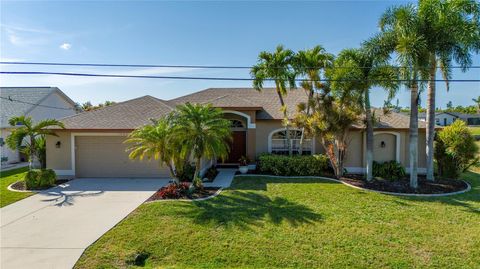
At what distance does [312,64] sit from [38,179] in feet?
48.3

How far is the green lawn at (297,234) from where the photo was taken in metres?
6.43

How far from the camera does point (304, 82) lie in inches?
573

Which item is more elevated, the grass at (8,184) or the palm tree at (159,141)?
the palm tree at (159,141)

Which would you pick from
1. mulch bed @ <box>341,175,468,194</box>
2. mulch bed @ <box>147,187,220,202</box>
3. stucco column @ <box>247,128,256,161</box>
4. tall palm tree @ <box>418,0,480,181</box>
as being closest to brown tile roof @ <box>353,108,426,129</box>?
mulch bed @ <box>341,175,468,194</box>

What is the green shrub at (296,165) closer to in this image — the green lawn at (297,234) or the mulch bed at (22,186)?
the green lawn at (297,234)

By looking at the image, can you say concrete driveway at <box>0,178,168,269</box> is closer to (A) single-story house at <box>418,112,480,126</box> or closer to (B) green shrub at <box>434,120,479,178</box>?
(B) green shrub at <box>434,120,479,178</box>

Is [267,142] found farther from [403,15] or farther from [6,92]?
[6,92]

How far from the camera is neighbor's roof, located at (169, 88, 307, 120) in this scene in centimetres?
1680

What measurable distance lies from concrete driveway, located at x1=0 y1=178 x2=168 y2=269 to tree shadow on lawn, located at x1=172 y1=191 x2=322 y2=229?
A: 2607 millimetres

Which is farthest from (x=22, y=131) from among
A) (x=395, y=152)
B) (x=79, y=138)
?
(x=395, y=152)

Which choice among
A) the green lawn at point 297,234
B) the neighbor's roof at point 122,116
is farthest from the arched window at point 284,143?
the neighbor's roof at point 122,116

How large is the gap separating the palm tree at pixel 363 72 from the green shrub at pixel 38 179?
1442cm

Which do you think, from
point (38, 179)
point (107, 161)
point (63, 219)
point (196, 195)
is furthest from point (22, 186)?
point (196, 195)

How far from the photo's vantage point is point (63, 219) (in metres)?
8.77
